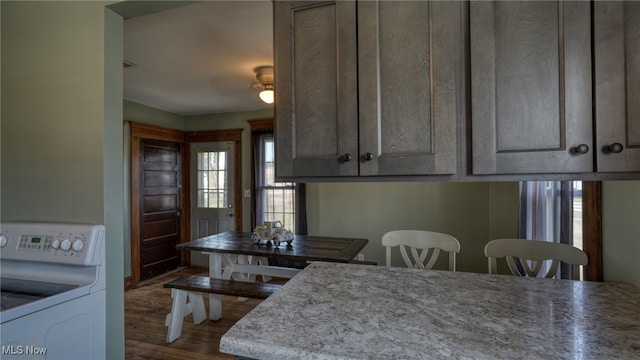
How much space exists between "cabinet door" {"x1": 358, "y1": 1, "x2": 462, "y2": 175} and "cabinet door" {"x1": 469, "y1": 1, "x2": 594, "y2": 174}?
0.25 ft

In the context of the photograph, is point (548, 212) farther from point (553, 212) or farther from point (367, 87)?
point (367, 87)

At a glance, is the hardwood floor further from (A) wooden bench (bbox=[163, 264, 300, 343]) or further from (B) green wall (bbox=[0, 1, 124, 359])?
(B) green wall (bbox=[0, 1, 124, 359])

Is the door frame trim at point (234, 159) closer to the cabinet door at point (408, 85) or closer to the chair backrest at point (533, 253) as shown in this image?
the chair backrest at point (533, 253)

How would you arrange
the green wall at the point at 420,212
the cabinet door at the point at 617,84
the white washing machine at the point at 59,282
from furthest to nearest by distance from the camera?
1. the green wall at the point at 420,212
2. the white washing machine at the point at 59,282
3. the cabinet door at the point at 617,84

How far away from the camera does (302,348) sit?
0.77 meters

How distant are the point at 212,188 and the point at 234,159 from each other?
1.90 feet

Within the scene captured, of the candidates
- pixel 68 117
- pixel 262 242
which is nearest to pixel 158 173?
pixel 262 242

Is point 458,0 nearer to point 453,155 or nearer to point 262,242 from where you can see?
point 453,155

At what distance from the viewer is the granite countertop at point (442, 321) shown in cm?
75

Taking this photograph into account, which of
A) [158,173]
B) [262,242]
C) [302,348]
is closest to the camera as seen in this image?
[302,348]

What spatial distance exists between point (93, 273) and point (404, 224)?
10.2 ft

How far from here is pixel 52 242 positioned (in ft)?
4.80

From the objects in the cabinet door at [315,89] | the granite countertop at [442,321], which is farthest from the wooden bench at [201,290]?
the cabinet door at [315,89]

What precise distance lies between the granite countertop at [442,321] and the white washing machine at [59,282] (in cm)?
93
